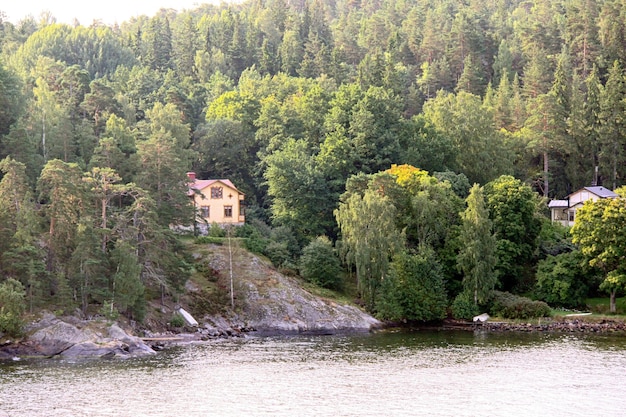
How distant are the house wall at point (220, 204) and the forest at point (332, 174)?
8.52 feet

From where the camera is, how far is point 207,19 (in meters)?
200

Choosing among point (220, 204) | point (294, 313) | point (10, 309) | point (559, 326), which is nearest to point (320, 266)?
point (294, 313)

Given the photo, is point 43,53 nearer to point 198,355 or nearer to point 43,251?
point 43,251

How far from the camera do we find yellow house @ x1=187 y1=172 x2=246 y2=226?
9550cm

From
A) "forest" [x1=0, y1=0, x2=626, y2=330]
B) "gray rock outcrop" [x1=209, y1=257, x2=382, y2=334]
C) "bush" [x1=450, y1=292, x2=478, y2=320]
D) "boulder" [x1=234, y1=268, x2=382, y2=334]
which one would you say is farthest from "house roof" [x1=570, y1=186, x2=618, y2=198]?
"gray rock outcrop" [x1=209, y1=257, x2=382, y2=334]

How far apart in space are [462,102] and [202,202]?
34769 millimetres

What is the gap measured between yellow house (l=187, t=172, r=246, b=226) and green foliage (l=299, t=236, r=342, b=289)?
1237 cm

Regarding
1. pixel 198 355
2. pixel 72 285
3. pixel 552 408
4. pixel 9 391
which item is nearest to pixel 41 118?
pixel 72 285

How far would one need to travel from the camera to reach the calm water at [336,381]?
47.7 m

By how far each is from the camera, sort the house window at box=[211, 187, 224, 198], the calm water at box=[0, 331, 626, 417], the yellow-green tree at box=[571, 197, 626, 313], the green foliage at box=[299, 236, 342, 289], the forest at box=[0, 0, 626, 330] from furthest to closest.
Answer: the house window at box=[211, 187, 224, 198]
the green foliage at box=[299, 236, 342, 289]
the yellow-green tree at box=[571, 197, 626, 313]
the forest at box=[0, 0, 626, 330]
the calm water at box=[0, 331, 626, 417]

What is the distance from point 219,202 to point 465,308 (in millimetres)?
28199

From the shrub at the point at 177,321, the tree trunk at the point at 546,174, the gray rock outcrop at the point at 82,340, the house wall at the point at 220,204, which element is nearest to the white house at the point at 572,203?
the tree trunk at the point at 546,174

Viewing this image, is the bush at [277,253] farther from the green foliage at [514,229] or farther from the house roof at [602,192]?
the house roof at [602,192]

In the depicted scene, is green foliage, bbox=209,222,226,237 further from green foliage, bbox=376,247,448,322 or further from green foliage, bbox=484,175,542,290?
green foliage, bbox=484,175,542,290
